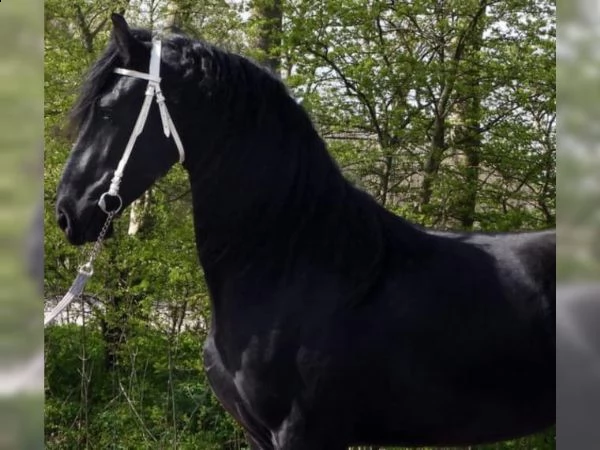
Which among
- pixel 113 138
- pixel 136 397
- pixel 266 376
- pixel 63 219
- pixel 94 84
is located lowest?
pixel 136 397

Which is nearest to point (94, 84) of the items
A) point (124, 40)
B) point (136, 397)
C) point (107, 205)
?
point (124, 40)

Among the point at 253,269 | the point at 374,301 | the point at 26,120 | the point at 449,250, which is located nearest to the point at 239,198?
Answer: the point at 253,269

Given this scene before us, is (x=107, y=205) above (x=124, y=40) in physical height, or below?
below

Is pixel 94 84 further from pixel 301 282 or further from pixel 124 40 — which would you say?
pixel 301 282

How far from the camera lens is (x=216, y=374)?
7.82ft

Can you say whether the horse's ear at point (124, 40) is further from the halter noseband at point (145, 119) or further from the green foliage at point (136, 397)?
the green foliage at point (136, 397)

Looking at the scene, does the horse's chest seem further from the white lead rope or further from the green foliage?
the green foliage

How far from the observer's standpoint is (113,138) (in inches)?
90.1

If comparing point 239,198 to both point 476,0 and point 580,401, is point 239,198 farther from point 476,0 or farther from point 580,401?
point 476,0

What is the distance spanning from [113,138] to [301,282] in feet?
2.25

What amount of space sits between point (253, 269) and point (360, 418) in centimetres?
54

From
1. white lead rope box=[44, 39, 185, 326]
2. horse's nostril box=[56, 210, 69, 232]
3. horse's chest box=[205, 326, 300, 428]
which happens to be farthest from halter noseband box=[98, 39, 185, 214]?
horse's chest box=[205, 326, 300, 428]

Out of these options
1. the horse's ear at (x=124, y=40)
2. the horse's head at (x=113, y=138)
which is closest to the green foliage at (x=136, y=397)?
the horse's head at (x=113, y=138)

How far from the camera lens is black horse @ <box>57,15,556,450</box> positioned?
89.7 inches
